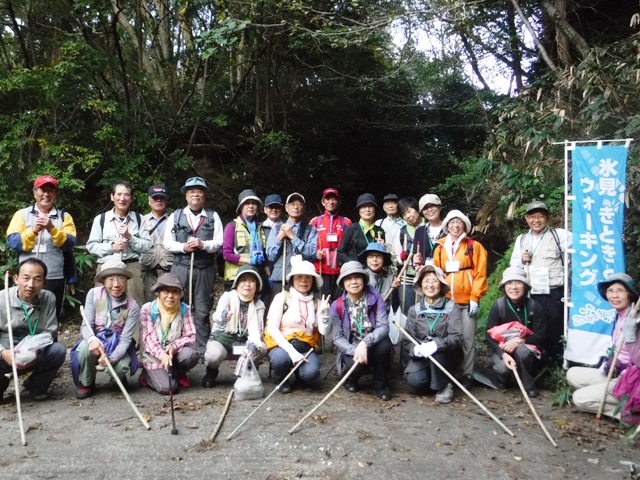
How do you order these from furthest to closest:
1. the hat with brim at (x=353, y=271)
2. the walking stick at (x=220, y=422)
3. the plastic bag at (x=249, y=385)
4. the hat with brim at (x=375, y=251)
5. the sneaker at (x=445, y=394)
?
the hat with brim at (x=375, y=251)
the hat with brim at (x=353, y=271)
the sneaker at (x=445, y=394)
the plastic bag at (x=249, y=385)
the walking stick at (x=220, y=422)

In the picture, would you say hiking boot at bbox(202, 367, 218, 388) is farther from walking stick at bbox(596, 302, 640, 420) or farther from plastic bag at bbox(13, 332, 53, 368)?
walking stick at bbox(596, 302, 640, 420)

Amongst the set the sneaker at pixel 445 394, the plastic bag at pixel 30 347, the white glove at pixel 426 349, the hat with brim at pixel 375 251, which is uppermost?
the hat with brim at pixel 375 251

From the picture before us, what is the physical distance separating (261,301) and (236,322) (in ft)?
1.26

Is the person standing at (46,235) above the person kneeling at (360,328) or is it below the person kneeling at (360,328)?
above

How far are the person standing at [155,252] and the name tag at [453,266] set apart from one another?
342 cm

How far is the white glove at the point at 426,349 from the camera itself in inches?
208

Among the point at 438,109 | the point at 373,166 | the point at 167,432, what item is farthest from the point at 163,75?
the point at 167,432

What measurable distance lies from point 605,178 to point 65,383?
6.43m

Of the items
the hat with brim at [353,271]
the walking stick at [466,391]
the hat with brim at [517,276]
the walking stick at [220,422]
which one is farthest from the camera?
the hat with brim at [517,276]

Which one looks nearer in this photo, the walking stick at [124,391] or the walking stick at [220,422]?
the walking stick at [220,422]

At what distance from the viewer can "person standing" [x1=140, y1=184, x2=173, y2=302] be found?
6438mm

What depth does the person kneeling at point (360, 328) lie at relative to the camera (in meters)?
5.44

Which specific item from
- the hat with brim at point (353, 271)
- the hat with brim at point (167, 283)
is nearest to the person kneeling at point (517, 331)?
the hat with brim at point (353, 271)

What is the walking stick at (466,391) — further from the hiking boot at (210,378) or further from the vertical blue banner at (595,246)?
the hiking boot at (210,378)
